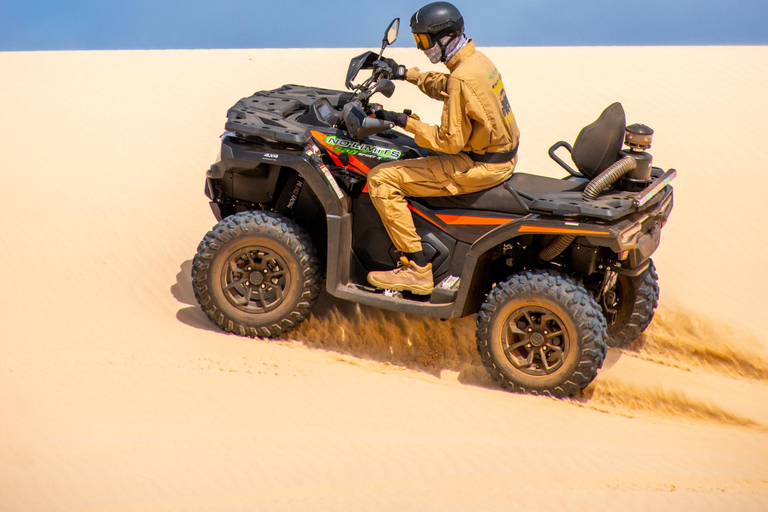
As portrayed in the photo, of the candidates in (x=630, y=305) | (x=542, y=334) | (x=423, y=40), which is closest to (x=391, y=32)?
(x=423, y=40)

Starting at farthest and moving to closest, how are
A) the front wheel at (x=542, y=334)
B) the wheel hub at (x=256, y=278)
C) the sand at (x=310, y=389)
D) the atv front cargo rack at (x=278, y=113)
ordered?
the wheel hub at (x=256, y=278) → the atv front cargo rack at (x=278, y=113) → the front wheel at (x=542, y=334) → the sand at (x=310, y=389)

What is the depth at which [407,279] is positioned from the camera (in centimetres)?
605

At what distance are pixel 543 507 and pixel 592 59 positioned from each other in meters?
14.3

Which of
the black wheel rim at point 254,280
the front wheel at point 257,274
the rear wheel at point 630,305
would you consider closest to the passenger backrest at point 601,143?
the rear wheel at point 630,305

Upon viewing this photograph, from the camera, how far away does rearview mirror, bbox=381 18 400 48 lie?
5828mm

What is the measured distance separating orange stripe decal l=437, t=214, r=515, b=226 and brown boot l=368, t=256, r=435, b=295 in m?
0.34

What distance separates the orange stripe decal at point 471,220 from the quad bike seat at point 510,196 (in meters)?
0.06

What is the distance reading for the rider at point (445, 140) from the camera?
220 inches

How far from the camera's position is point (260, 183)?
652cm

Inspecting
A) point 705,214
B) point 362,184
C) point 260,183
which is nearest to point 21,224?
point 260,183

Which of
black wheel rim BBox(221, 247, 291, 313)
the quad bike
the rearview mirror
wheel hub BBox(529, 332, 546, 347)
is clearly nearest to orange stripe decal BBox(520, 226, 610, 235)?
the quad bike

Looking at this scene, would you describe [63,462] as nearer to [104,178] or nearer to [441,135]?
[441,135]

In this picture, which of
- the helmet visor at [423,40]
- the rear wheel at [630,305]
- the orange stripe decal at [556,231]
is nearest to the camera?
the orange stripe decal at [556,231]

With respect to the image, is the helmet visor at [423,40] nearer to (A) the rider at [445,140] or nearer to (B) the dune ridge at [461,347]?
(A) the rider at [445,140]
